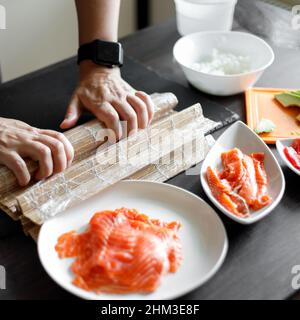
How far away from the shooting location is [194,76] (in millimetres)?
1418

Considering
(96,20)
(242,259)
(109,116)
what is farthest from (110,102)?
(242,259)

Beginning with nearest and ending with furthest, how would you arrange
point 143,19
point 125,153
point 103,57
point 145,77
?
1. point 125,153
2. point 103,57
3. point 145,77
4. point 143,19

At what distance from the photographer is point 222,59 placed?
1509mm

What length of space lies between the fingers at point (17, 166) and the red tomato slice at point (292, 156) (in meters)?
0.62

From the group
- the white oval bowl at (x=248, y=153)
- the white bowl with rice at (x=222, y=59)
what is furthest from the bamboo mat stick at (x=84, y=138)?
the white oval bowl at (x=248, y=153)

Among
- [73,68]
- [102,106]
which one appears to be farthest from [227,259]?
[73,68]

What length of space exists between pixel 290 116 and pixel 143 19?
1697 millimetres

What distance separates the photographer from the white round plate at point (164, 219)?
0.85 meters

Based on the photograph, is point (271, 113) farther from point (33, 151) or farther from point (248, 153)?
point (33, 151)

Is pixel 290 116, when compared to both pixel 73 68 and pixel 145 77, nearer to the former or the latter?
pixel 145 77

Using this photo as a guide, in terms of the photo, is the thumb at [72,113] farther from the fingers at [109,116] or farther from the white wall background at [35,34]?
the white wall background at [35,34]

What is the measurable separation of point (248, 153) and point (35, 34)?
5.13 feet

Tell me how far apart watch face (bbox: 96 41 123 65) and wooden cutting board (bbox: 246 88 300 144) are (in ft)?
1.32

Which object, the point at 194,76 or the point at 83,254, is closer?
the point at 83,254
